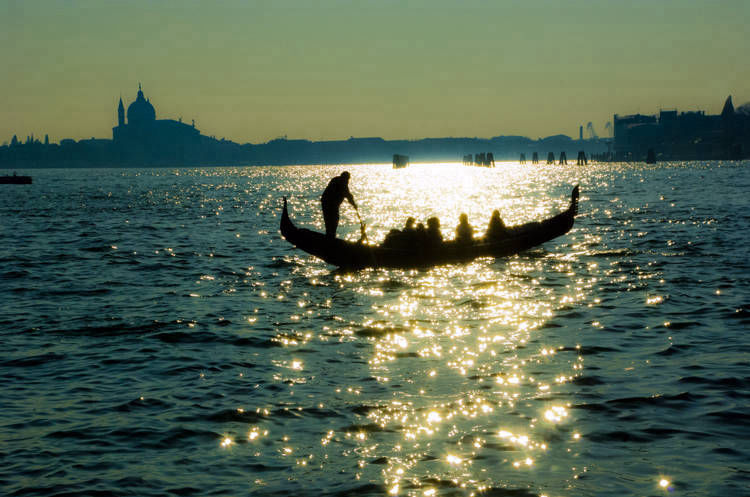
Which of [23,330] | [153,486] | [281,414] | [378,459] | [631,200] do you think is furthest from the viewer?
[631,200]

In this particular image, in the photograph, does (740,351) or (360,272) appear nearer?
(740,351)

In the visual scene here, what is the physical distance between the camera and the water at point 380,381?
21.0ft

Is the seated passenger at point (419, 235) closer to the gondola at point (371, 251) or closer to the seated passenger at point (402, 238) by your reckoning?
the seated passenger at point (402, 238)

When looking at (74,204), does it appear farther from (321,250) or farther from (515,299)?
(515,299)

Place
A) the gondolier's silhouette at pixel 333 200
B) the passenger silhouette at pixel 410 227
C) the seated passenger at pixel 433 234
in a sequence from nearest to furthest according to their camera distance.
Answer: the gondolier's silhouette at pixel 333 200, the passenger silhouette at pixel 410 227, the seated passenger at pixel 433 234

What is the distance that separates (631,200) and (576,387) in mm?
→ 49674

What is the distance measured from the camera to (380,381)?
920cm

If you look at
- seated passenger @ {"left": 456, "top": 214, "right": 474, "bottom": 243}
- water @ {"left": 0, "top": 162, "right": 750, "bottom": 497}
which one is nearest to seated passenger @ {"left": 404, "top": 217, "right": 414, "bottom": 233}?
water @ {"left": 0, "top": 162, "right": 750, "bottom": 497}

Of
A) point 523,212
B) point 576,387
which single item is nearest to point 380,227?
point 523,212

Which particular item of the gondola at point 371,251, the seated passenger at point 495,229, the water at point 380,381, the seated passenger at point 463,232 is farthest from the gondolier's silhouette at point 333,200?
the seated passenger at point 495,229

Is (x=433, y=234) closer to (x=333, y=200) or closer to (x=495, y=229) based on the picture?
(x=333, y=200)

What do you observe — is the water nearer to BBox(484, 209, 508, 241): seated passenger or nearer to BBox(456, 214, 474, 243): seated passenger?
BBox(456, 214, 474, 243): seated passenger

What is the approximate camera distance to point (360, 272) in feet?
66.8

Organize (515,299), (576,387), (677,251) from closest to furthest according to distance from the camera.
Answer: (576,387) < (515,299) < (677,251)
